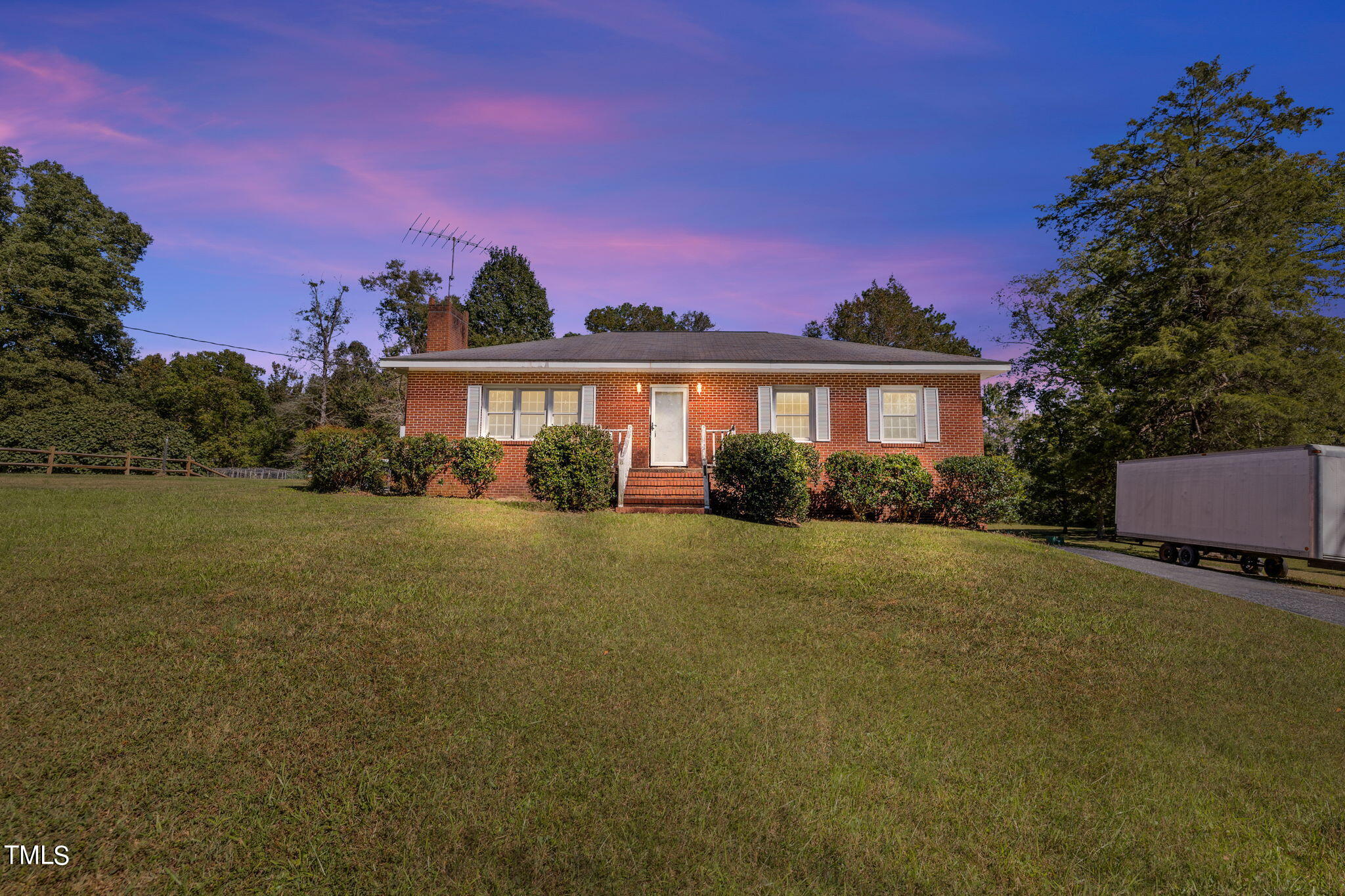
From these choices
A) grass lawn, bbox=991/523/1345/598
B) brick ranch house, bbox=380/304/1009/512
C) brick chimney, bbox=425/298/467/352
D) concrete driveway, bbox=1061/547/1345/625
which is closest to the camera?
concrete driveway, bbox=1061/547/1345/625

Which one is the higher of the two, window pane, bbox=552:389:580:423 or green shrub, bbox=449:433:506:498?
window pane, bbox=552:389:580:423

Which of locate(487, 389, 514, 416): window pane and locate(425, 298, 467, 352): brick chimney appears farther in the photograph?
locate(425, 298, 467, 352): brick chimney

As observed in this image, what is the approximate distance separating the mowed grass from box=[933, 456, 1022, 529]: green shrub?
5.52 metres

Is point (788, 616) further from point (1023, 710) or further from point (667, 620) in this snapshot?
point (1023, 710)

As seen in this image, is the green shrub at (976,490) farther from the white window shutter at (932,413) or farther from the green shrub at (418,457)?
the green shrub at (418,457)

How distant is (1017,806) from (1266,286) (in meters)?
23.7

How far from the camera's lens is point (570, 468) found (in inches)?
482

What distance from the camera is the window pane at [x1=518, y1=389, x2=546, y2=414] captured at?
17.0 meters

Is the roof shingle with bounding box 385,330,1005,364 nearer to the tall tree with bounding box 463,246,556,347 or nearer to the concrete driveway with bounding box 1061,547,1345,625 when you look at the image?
the concrete driveway with bounding box 1061,547,1345,625

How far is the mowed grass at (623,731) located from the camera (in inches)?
121

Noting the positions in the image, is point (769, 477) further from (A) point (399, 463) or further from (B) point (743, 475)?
(A) point (399, 463)

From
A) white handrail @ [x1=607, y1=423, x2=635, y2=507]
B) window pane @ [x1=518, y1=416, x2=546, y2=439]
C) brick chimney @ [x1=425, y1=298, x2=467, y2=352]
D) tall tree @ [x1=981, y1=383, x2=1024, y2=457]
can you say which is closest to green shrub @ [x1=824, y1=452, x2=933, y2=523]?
white handrail @ [x1=607, y1=423, x2=635, y2=507]

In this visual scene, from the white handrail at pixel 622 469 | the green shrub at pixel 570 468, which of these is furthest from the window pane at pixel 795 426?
the green shrub at pixel 570 468

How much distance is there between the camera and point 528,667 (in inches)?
197
